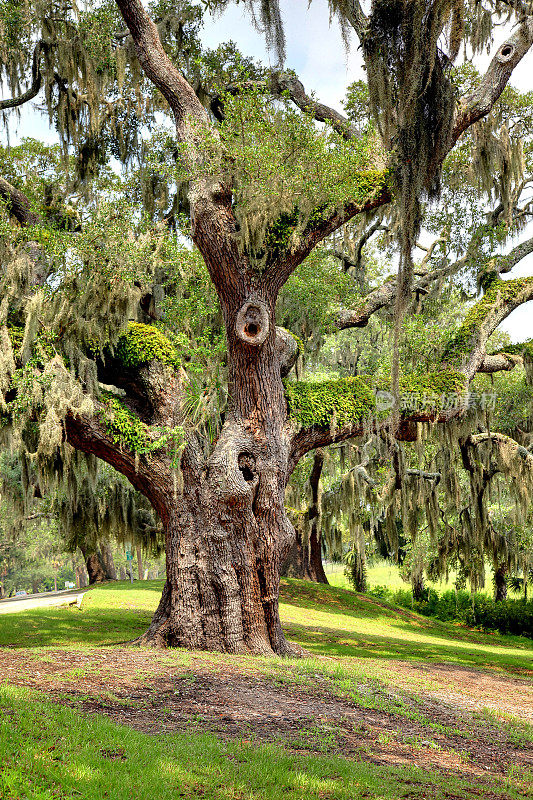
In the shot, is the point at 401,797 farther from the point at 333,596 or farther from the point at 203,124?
the point at 333,596

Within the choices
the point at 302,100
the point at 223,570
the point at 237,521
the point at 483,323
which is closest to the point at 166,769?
the point at 223,570

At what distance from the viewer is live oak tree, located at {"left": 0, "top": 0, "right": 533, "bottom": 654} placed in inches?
356

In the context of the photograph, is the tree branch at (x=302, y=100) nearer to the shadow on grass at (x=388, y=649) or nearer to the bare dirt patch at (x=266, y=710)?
the bare dirt patch at (x=266, y=710)

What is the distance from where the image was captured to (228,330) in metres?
9.89

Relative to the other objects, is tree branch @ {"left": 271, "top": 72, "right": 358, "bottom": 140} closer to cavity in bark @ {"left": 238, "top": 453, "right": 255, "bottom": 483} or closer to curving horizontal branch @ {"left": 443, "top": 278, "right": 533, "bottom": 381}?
curving horizontal branch @ {"left": 443, "top": 278, "right": 533, "bottom": 381}

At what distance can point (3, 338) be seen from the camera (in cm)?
908

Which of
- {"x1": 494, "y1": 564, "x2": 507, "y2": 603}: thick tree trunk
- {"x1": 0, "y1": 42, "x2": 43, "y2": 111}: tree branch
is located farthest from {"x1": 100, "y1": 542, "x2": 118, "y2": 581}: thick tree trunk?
{"x1": 0, "y1": 42, "x2": 43, "y2": 111}: tree branch

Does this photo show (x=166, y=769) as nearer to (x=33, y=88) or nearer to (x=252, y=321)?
(x=252, y=321)

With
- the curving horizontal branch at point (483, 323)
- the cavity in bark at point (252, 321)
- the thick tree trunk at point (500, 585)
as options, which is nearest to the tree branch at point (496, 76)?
the curving horizontal branch at point (483, 323)

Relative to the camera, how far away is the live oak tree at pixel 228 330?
9031 millimetres

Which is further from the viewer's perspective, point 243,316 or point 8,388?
point 243,316

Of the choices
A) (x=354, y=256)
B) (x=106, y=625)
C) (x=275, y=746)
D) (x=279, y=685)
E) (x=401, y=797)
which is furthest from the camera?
(x=354, y=256)

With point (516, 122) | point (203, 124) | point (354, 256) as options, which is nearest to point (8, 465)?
point (354, 256)

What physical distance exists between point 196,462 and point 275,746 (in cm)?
523
